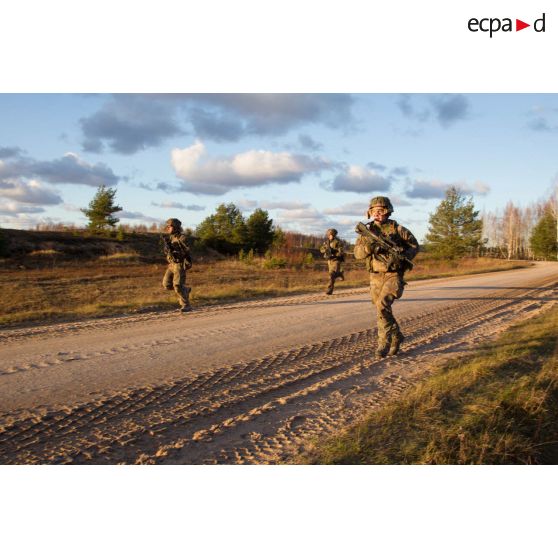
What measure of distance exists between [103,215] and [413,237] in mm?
40229

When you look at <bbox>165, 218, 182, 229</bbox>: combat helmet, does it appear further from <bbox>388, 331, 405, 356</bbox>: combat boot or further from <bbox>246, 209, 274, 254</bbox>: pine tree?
<bbox>246, 209, 274, 254</bbox>: pine tree

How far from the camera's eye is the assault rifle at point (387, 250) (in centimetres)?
669

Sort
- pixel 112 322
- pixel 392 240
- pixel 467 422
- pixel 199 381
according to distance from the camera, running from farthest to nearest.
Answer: pixel 112 322 < pixel 392 240 < pixel 199 381 < pixel 467 422

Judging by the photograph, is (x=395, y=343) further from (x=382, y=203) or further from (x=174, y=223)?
(x=174, y=223)

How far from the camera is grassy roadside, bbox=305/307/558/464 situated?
3598 millimetres

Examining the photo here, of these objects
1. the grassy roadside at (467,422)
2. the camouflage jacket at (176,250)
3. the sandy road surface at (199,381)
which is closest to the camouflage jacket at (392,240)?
the sandy road surface at (199,381)

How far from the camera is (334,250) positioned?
49.7 ft

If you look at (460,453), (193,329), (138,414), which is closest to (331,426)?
(460,453)

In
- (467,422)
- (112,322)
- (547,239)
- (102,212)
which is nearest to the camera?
(467,422)

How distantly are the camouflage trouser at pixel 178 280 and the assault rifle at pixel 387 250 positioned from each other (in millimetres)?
5420

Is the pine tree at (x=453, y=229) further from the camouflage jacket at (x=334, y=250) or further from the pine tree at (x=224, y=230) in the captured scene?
the camouflage jacket at (x=334, y=250)

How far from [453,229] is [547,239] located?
24152mm

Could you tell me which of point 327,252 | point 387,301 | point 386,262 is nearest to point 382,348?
point 387,301

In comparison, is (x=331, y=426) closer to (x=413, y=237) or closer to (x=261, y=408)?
(x=261, y=408)
